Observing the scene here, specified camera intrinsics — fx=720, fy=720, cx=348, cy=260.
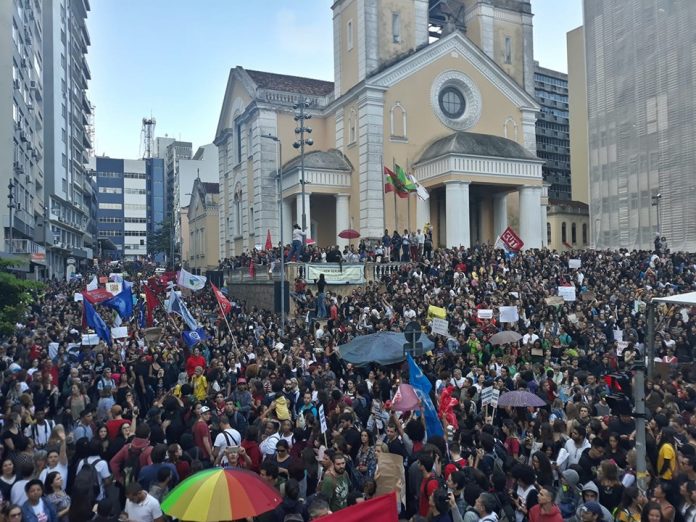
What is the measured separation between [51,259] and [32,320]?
107 feet

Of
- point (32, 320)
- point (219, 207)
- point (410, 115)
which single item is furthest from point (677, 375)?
point (219, 207)

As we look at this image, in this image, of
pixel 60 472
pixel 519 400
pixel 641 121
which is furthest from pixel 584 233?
pixel 60 472

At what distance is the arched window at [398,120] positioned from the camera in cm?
3706

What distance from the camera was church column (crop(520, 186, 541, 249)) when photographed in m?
36.0

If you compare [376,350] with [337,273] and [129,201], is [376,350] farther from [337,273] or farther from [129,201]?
[129,201]

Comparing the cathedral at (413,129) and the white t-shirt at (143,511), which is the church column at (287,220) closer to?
the cathedral at (413,129)

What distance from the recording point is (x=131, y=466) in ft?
27.0

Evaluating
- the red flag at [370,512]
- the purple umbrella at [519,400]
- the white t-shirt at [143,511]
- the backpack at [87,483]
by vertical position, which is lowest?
the white t-shirt at [143,511]

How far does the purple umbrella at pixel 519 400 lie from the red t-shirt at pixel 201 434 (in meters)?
4.21

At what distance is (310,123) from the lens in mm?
41812

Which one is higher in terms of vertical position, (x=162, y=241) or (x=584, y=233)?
(x=162, y=241)

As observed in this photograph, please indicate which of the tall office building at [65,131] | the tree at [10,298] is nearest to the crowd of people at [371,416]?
the tree at [10,298]

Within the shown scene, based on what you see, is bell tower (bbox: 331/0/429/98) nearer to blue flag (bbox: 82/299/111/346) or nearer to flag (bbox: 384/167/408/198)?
flag (bbox: 384/167/408/198)

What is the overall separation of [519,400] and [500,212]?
28.7m
